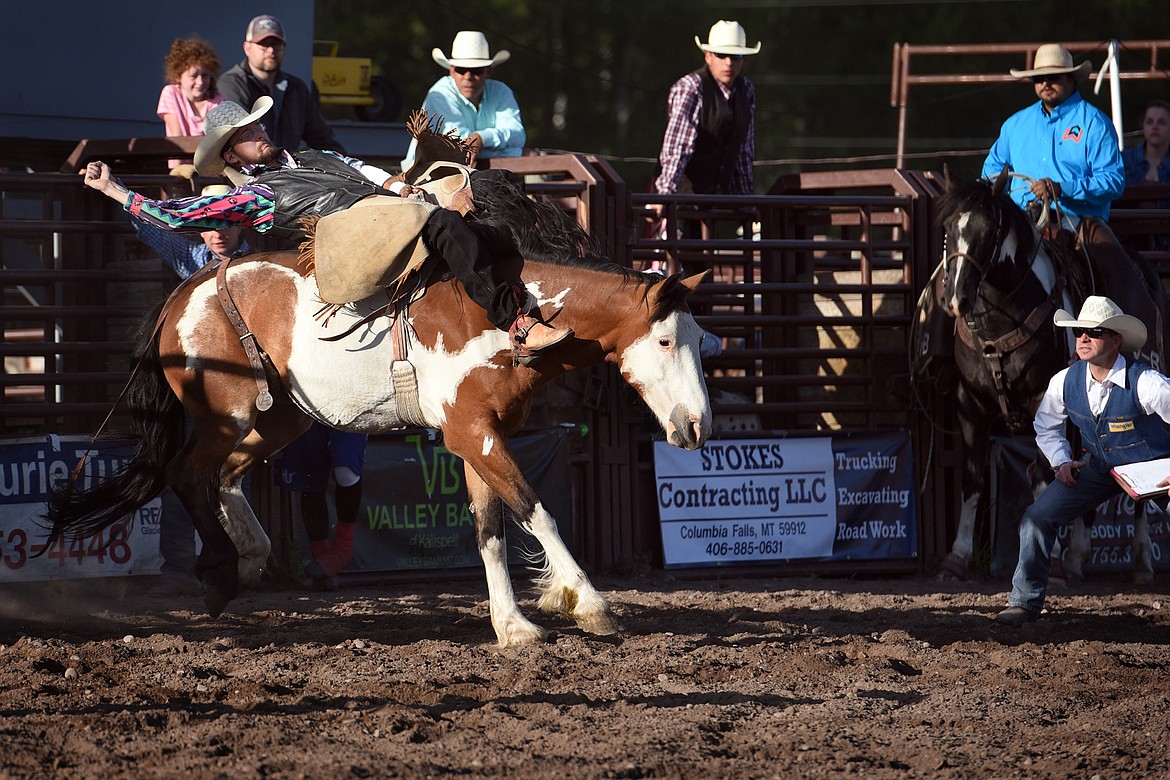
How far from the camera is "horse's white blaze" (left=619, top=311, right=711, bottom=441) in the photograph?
5715mm

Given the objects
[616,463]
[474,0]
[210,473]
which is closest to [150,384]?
[210,473]

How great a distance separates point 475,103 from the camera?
8.96 metres

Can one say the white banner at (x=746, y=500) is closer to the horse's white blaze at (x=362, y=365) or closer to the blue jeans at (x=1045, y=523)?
the blue jeans at (x=1045, y=523)

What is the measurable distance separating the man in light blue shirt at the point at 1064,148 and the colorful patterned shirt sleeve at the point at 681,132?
1.96 metres

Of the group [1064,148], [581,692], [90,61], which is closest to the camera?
[581,692]

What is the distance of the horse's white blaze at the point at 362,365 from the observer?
5.91 metres

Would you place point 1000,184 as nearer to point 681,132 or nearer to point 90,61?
point 681,132

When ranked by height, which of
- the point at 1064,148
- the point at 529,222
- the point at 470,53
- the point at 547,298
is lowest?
the point at 547,298

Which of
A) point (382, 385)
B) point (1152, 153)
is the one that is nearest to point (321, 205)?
point (382, 385)

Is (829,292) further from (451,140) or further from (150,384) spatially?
(150,384)

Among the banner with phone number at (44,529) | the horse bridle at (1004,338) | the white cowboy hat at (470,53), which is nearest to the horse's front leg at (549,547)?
the banner with phone number at (44,529)

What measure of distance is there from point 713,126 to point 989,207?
225cm

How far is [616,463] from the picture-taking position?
28.1 feet

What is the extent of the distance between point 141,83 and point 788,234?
18.0 feet
